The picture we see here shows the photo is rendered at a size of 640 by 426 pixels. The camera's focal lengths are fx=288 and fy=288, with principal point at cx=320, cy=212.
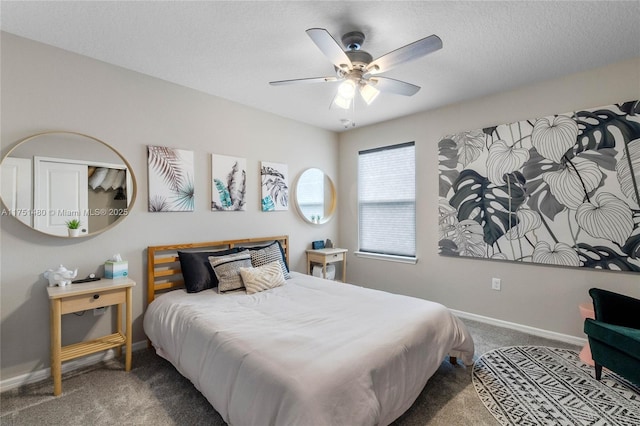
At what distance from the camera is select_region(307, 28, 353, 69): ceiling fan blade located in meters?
1.57

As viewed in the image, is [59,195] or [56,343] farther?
[59,195]

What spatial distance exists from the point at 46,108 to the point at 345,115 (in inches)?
116

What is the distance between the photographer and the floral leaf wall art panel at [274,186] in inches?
143

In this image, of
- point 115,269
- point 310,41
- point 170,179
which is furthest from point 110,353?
point 310,41

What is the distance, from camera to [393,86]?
2.20 meters

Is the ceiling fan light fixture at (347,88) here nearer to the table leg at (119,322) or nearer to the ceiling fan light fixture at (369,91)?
the ceiling fan light fixture at (369,91)

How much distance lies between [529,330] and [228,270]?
10.1 feet

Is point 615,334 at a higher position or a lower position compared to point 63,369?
higher

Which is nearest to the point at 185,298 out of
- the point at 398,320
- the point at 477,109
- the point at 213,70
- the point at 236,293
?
the point at 236,293

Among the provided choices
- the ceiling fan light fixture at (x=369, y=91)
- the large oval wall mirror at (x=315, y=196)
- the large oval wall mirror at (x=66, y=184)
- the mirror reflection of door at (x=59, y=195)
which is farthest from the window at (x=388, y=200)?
the mirror reflection of door at (x=59, y=195)

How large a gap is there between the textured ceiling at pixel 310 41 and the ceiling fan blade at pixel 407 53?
0.29 m

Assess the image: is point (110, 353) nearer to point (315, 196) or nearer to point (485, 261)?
point (315, 196)

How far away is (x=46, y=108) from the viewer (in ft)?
7.29

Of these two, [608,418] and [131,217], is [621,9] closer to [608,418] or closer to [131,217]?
[608,418]
